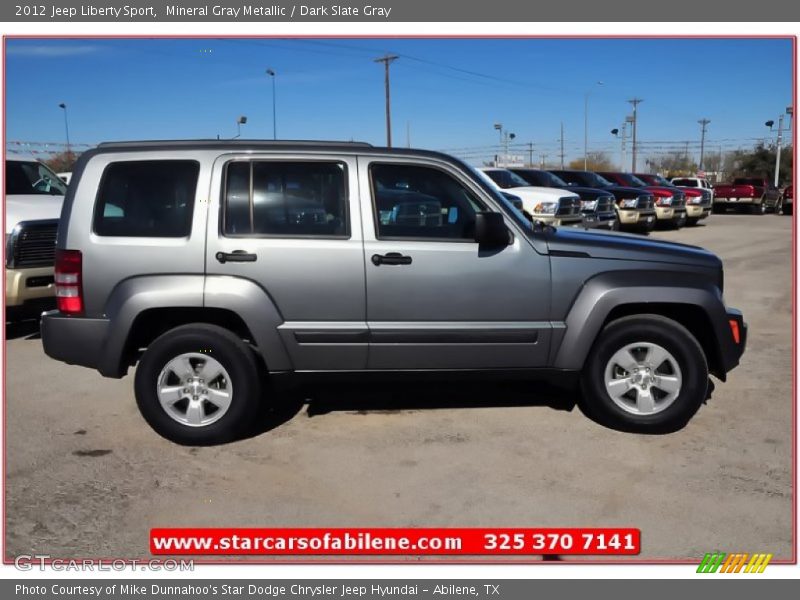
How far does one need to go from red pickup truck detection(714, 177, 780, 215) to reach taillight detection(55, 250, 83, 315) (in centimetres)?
3228

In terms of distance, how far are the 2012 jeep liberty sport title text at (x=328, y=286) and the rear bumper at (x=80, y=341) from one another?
0.01m

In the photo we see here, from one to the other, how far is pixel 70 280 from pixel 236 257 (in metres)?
1.09

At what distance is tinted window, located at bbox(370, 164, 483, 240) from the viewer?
4.77 m

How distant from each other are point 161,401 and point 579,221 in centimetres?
1342

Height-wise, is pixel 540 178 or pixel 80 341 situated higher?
pixel 540 178

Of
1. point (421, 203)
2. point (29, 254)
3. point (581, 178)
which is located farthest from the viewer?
point (581, 178)

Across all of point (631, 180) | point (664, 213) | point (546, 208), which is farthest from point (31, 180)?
point (631, 180)

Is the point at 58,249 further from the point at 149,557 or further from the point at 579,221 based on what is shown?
the point at 579,221

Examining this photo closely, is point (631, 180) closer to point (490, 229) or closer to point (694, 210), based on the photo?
point (694, 210)

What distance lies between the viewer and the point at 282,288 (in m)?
4.66

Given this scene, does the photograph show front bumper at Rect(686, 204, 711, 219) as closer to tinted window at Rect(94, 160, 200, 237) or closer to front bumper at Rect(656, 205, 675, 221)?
front bumper at Rect(656, 205, 675, 221)

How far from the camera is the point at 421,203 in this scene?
482 centimetres

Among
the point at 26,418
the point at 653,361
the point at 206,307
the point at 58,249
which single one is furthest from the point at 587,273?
the point at 26,418

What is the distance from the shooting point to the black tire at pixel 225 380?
15.3 ft
